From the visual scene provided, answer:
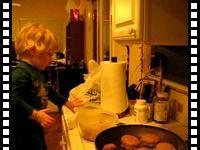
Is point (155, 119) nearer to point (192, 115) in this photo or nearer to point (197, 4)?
point (192, 115)

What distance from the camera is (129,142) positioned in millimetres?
1009

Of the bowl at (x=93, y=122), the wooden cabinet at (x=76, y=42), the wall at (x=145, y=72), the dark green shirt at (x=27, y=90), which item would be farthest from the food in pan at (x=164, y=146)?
the wooden cabinet at (x=76, y=42)

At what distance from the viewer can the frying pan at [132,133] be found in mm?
956

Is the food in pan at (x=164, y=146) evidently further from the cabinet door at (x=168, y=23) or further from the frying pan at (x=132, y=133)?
the cabinet door at (x=168, y=23)

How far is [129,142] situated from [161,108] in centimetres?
41

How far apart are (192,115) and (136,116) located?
746mm

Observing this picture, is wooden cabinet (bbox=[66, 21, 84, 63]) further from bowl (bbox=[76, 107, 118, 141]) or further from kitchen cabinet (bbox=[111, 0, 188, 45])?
kitchen cabinet (bbox=[111, 0, 188, 45])

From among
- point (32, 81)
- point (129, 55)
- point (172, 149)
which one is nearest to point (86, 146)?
point (172, 149)

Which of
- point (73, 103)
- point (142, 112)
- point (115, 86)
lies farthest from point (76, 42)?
point (142, 112)

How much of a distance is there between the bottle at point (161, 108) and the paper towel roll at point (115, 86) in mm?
195

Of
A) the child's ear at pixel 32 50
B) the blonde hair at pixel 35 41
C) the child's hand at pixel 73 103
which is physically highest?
the blonde hair at pixel 35 41

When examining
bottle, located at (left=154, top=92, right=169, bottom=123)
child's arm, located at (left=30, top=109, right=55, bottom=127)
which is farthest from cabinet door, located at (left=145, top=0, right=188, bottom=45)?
child's arm, located at (left=30, top=109, right=55, bottom=127)

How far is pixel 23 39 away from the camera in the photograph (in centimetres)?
150

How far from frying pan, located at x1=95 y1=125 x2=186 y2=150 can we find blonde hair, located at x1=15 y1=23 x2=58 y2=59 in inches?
26.3
